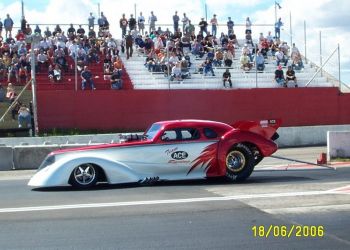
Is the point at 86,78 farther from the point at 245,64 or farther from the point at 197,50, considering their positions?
the point at 245,64

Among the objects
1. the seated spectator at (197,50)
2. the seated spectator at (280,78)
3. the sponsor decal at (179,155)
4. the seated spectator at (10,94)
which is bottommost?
the sponsor decal at (179,155)

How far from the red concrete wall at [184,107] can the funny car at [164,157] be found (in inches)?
530

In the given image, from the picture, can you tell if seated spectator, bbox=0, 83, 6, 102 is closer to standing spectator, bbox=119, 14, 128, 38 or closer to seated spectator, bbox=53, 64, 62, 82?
seated spectator, bbox=53, 64, 62, 82

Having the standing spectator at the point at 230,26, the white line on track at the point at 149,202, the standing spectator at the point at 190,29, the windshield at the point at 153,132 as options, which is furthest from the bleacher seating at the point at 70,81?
the white line on track at the point at 149,202

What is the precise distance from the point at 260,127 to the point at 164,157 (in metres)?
2.51

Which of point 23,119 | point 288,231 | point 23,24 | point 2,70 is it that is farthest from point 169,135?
point 23,24

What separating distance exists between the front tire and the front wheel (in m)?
2.81

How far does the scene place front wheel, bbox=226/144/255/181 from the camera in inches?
499

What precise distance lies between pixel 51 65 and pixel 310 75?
13356 mm

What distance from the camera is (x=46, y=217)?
9.10 meters

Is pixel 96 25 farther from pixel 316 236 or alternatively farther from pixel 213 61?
pixel 316 236

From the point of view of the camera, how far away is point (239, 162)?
1275 cm

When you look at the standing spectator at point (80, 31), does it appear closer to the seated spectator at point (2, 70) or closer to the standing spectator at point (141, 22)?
the standing spectator at point (141, 22)

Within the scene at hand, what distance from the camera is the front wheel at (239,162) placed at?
1266 centimetres
